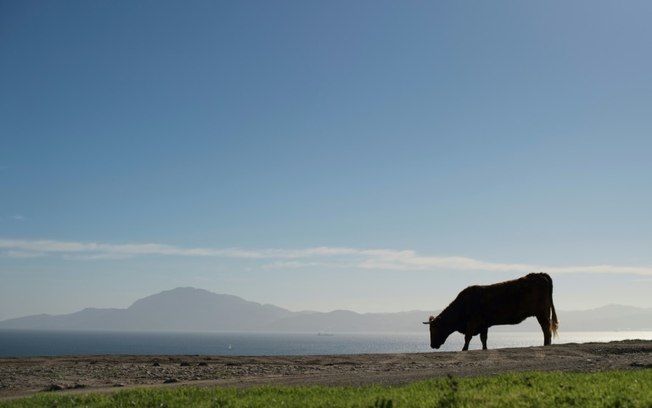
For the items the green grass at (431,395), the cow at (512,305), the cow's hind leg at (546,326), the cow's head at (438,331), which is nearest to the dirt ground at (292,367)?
the green grass at (431,395)

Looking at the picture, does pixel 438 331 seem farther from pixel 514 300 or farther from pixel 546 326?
pixel 546 326

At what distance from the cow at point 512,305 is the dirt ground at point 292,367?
227 inches

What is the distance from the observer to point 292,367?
2400cm

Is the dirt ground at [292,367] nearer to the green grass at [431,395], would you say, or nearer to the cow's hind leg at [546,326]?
the green grass at [431,395]

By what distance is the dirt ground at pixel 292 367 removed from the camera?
18797mm

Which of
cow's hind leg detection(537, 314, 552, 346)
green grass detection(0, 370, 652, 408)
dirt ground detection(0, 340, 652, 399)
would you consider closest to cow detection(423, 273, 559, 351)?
cow's hind leg detection(537, 314, 552, 346)

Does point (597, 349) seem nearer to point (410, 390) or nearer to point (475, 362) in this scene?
point (475, 362)

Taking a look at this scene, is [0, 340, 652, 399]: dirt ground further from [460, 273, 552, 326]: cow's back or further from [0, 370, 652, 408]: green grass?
[460, 273, 552, 326]: cow's back

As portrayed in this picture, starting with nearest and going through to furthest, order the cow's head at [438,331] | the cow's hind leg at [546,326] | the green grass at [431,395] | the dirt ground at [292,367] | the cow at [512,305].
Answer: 1. the green grass at [431,395]
2. the dirt ground at [292,367]
3. the cow's hind leg at [546,326]
4. the cow at [512,305]
5. the cow's head at [438,331]

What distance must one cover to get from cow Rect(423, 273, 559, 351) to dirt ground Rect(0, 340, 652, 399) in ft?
18.9

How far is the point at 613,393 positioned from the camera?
42.4 ft

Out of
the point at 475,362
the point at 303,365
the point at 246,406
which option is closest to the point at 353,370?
the point at 303,365

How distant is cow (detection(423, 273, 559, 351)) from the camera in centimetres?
3462

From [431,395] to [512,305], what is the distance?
Result: 23.2 metres
